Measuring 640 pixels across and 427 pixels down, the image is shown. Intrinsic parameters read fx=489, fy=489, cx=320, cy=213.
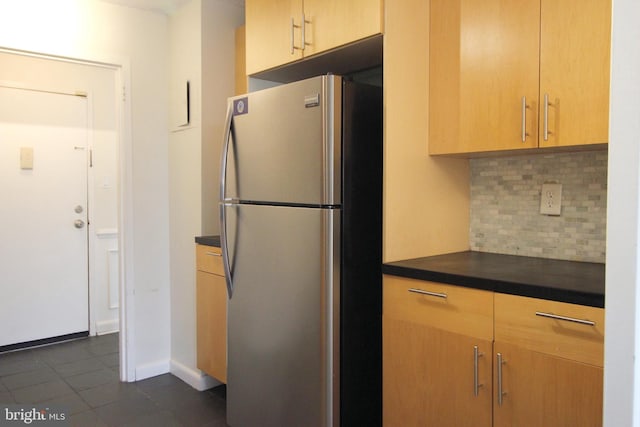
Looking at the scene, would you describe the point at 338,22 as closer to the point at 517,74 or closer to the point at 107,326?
the point at 517,74

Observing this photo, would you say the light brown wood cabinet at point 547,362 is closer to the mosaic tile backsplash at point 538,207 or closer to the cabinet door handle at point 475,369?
the cabinet door handle at point 475,369

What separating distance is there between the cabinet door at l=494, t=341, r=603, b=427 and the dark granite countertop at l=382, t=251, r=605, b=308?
18 cm

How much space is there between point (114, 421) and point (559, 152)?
238 cm

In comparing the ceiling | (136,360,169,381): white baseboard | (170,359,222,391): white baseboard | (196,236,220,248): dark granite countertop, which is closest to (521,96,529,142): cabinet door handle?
(196,236,220,248): dark granite countertop

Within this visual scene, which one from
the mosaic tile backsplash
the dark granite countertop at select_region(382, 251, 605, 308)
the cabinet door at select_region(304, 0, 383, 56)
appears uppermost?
the cabinet door at select_region(304, 0, 383, 56)

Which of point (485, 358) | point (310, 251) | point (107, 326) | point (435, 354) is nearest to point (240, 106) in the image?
point (310, 251)

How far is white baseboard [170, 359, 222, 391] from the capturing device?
2821mm

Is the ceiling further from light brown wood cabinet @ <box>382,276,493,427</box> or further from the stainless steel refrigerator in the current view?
light brown wood cabinet @ <box>382,276,493,427</box>

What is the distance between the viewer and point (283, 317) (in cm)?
194

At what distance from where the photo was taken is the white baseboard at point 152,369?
297 centimetres

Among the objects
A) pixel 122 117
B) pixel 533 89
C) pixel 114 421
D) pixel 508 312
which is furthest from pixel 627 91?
pixel 122 117

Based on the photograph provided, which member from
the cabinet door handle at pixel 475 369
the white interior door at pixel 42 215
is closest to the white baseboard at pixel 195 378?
the white interior door at pixel 42 215

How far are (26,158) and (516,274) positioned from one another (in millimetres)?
3378

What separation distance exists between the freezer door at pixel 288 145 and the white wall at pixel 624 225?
1.26 m
